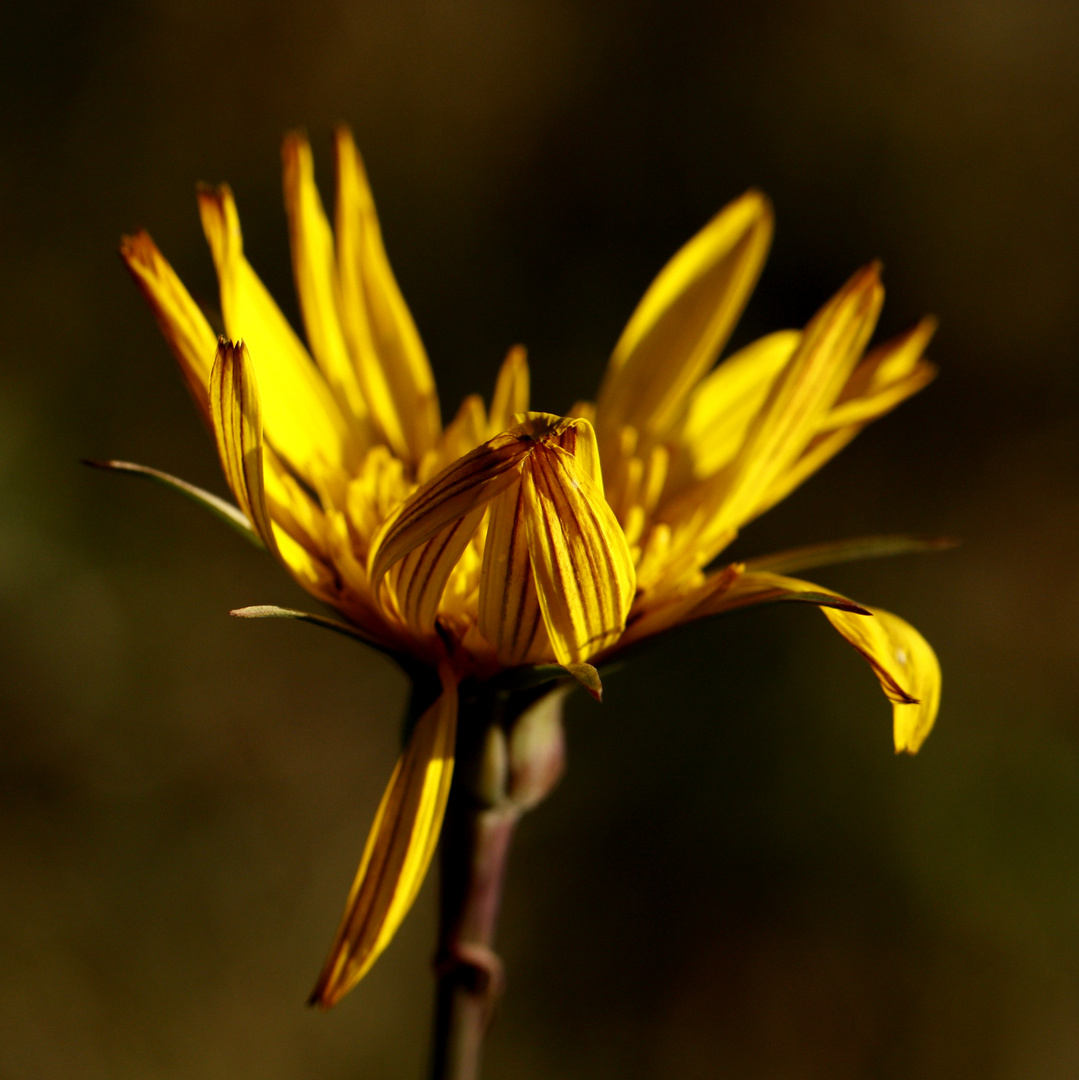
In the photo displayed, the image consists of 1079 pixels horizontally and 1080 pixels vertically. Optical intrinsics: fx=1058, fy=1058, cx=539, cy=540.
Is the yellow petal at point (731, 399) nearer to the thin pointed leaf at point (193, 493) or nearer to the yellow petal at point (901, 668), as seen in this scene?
the yellow petal at point (901, 668)

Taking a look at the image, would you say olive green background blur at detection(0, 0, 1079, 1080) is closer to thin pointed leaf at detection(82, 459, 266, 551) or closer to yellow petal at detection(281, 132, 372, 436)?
yellow petal at detection(281, 132, 372, 436)

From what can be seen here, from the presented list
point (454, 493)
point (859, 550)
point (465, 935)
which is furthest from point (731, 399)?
point (465, 935)

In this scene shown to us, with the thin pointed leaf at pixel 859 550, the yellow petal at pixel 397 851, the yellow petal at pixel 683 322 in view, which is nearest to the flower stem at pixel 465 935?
the yellow petal at pixel 397 851

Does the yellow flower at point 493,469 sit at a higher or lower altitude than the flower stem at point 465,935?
higher

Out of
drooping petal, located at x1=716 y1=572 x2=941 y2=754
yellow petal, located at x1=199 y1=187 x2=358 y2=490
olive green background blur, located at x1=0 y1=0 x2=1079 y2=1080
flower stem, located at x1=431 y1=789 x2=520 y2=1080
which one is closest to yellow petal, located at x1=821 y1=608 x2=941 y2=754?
drooping petal, located at x1=716 y1=572 x2=941 y2=754

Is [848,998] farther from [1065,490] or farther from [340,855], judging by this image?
[1065,490]

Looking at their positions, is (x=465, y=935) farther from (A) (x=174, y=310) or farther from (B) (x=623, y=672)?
(B) (x=623, y=672)
